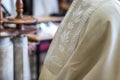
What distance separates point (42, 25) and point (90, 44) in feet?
7.86

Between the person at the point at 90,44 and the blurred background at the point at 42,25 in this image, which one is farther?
the blurred background at the point at 42,25

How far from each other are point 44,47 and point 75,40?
A: 1973 mm

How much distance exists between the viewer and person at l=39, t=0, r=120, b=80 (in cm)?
82

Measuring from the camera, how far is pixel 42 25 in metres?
3.22

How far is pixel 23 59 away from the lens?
155cm

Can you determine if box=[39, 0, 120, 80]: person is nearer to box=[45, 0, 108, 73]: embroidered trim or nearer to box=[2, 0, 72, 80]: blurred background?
box=[45, 0, 108, 73]: embroidered trim

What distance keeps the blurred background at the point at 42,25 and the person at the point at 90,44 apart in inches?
37.1

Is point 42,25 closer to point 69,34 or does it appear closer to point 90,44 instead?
point 69,34

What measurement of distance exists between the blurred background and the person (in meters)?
0.94

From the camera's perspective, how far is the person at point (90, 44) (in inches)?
32.3

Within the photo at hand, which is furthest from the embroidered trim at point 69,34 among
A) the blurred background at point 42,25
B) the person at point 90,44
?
the blurred background at point 42,25

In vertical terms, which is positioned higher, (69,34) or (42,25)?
(69,34)

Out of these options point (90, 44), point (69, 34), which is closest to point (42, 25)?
point (69, 34)

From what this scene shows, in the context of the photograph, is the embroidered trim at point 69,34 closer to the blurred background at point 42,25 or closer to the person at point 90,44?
the person at point 90,44
